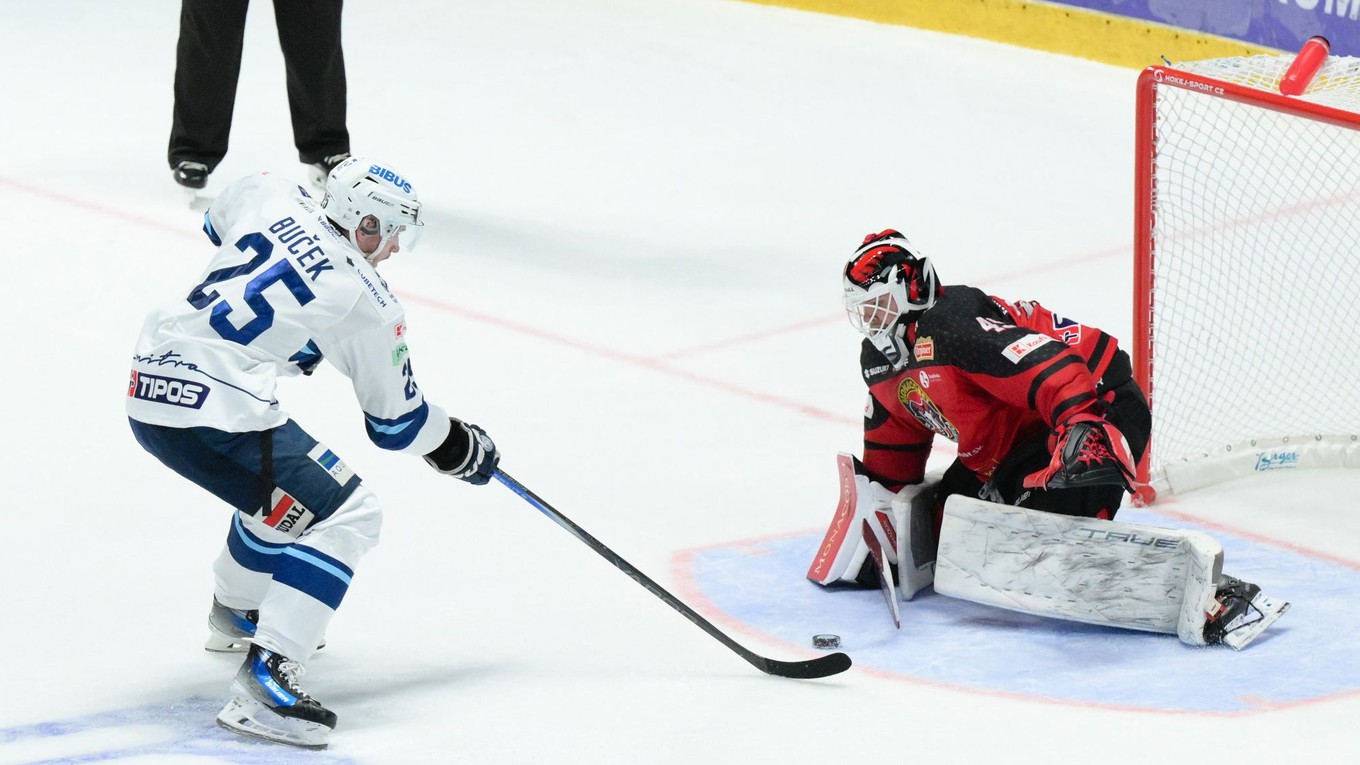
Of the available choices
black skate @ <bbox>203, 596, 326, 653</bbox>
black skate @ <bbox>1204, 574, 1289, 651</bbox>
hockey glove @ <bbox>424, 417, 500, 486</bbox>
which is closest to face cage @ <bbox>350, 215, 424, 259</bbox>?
hockey glove @ <bbox>424, 417, 500, 486</bbox>

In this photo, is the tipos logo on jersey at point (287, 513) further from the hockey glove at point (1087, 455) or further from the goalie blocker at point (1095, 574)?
the hockey glove at point (1087, 455)

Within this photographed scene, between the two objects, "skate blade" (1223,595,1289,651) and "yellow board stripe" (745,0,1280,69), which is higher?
"yellow board stripe" (745,0,1280,69)

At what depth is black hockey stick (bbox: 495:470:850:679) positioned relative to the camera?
3.54 meters

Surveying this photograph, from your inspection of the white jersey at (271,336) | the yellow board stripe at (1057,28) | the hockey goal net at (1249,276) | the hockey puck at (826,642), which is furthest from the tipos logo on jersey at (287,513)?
the yellow board stripe at (1057,28)

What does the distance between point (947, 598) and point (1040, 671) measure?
421mm

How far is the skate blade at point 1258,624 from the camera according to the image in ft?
11.9

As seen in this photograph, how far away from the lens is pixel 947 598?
3.98 meters

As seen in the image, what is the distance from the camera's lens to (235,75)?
6523 mm

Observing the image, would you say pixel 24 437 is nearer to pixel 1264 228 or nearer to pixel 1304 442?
pixel 1304 442

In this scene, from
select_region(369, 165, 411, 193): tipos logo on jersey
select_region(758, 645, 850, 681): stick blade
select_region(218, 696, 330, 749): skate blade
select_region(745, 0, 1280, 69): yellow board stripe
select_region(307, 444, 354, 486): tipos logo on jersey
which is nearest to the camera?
select_region(218, 696, 330, 749): skate blade

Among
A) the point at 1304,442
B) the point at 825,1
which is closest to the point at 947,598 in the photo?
the point at 1304,442

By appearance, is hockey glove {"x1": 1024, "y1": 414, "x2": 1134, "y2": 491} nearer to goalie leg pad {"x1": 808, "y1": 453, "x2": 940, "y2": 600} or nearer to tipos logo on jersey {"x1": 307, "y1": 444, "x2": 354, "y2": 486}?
goalie leg pad {"x1": 808, "y1": 453, "x2": 940, "y2": 600}

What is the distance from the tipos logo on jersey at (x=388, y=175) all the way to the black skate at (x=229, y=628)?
82 centimetres

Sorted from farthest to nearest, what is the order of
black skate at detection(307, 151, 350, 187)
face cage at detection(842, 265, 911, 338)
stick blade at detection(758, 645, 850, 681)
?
1. black skate at detection(307, 151, 350, 187)
2. face cage at detection(842, 265, 911, 338)
3. stick blade at detection(758, 645, 850, 681)
